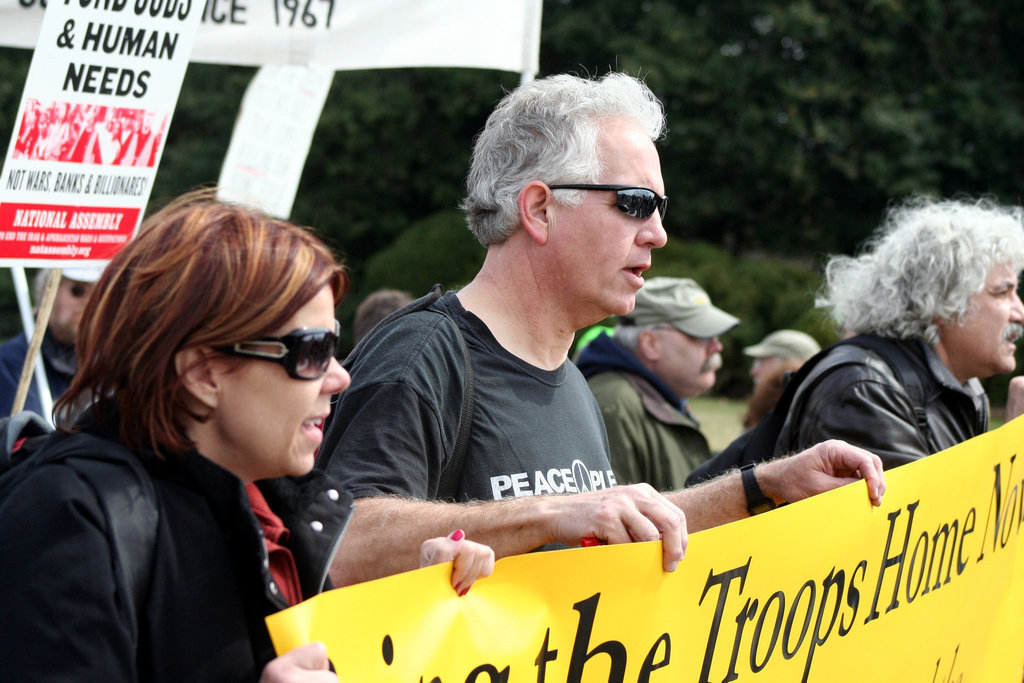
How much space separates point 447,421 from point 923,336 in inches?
71.1

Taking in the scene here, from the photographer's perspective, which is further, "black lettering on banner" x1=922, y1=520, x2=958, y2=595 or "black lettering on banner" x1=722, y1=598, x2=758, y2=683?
"black lettering on banner" x1=922, y1=520, x2=958, y2=595

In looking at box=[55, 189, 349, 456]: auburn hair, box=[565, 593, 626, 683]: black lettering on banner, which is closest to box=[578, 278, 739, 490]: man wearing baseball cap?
box=[565, 593, 626, 683]: black lettering on banner

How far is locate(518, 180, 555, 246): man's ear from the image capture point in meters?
2.40

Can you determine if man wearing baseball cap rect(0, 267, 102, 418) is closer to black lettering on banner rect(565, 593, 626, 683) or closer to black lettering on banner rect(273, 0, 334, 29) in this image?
black lettering on banner rect(273, 0, 334, 29)

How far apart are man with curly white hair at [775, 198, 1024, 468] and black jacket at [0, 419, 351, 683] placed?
1910 mm

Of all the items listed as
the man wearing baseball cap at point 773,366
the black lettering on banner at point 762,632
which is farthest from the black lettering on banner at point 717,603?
the man wearing baseball cap at point 773,366

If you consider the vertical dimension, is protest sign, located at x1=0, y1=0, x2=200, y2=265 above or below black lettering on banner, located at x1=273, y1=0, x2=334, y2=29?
below

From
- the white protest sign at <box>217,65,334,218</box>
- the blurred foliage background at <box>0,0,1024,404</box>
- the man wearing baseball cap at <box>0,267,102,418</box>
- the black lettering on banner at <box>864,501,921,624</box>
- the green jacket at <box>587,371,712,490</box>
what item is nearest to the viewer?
the black lettering on banner at <box>864,501,921,624</box>

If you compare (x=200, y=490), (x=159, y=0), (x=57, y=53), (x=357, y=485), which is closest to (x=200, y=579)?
(x=200, y=490)

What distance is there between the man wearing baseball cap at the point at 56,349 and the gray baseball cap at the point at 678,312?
2.45 metres

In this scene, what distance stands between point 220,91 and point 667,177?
11995 millimetres

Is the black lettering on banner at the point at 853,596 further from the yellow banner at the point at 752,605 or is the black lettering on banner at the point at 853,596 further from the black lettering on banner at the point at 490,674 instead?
the black lettering on banner at the point at 490,674

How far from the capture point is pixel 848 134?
24.0 meters

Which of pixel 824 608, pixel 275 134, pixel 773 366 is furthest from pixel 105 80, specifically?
pixel 773 366
